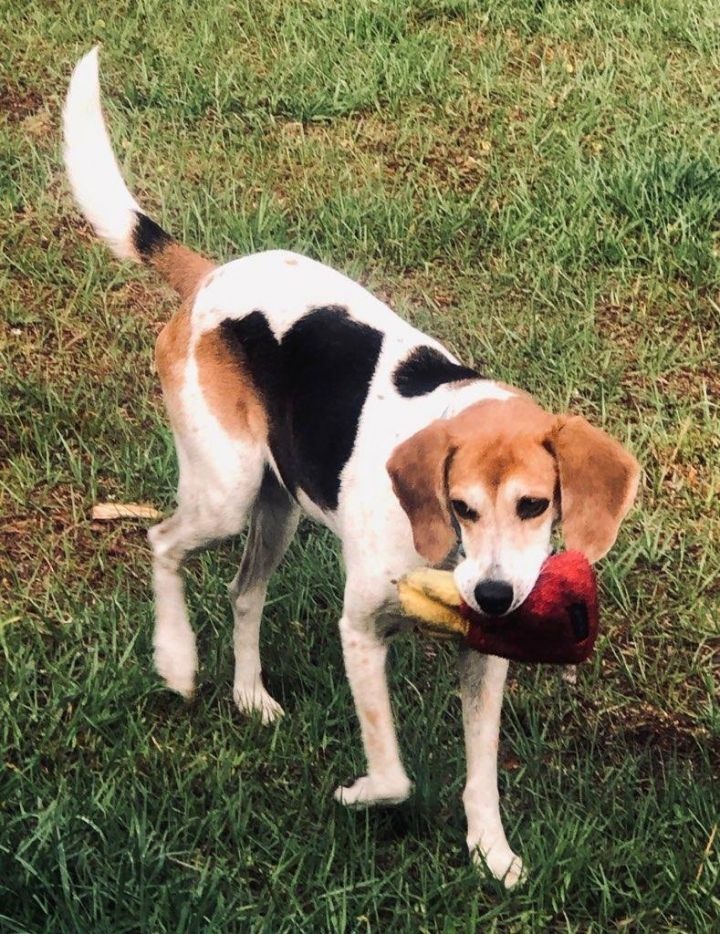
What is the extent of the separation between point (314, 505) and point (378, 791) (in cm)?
74

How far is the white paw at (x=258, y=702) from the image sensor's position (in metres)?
3.58

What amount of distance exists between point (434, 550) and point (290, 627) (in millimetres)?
1223

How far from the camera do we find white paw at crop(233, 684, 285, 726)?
358cm

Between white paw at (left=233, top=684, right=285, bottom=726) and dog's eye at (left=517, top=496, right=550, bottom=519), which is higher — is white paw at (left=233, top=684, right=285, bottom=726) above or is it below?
below

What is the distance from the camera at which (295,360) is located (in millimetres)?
3480

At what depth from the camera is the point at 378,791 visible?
3.17 meters

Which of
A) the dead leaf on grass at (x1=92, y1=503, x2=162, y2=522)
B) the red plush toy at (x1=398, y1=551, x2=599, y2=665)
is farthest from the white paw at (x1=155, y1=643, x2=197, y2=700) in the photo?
the red plush toy at (x1=398, y1=551, x2=599, y2=665)

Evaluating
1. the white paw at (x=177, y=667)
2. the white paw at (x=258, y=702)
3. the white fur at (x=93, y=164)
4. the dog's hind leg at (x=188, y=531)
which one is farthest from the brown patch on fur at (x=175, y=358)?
the white paw at (x=258, y=702)

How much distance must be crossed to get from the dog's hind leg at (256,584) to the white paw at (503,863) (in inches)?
30.0

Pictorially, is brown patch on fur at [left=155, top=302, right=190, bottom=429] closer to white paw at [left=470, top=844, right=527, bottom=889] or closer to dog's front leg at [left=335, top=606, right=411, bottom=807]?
dog's front leg at [left=335, top=606, right=411, bottom=807]

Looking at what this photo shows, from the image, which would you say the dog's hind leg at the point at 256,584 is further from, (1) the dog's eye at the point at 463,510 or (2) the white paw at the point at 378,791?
(1) the dog's eye at the point at 463,510

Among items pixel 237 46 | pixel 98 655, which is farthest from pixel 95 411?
pixel 237 46

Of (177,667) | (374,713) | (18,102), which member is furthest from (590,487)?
(18,102)

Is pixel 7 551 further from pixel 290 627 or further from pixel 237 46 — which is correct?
pixel 237 46
